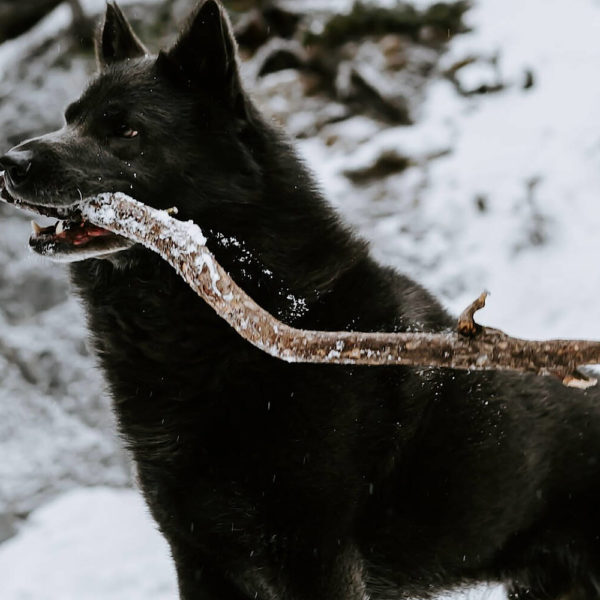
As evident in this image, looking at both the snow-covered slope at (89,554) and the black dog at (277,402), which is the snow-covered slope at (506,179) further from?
the black dog at (277,402)

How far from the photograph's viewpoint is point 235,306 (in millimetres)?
1831

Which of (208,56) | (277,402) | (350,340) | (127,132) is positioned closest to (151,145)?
(127,132)

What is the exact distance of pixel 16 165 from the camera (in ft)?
7.38

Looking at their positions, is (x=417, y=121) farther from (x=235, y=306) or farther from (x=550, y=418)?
(x=235, y=306)

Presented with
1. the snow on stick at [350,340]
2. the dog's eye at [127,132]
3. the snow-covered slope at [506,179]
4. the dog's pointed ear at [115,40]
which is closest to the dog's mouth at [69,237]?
the snow on stick at [350,340]

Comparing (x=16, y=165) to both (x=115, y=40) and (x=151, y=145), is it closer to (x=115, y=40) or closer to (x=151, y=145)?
(x=151, y=145)

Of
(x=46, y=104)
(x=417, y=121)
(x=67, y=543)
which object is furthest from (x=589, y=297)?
(x=46, y=104)

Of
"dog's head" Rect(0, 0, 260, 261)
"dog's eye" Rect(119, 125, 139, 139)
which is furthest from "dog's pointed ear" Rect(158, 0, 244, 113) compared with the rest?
"dog's eye" Rect(119, 125, 139, 139)

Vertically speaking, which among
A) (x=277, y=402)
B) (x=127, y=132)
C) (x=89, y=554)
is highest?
(x=127, y=132)

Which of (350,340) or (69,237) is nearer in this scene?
(350,340)

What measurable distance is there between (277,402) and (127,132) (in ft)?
3.16

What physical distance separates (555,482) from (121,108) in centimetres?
183

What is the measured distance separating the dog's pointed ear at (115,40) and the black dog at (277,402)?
0.29 meters

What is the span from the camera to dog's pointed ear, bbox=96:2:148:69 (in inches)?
115
